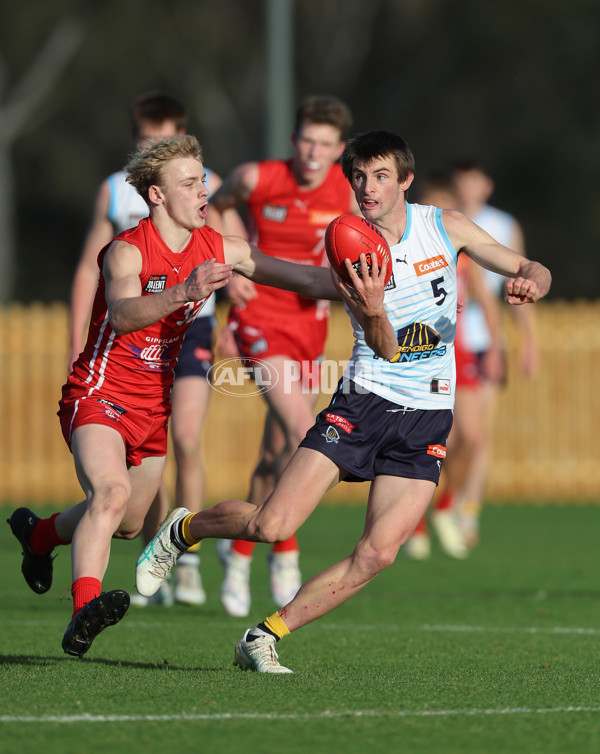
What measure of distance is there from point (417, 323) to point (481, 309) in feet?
19.0

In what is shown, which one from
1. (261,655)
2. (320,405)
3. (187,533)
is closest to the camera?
(261,655)

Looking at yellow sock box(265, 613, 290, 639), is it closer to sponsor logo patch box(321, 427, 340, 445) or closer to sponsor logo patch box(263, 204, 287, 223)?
sponsor logo patch box(321, 427, 340, 445)

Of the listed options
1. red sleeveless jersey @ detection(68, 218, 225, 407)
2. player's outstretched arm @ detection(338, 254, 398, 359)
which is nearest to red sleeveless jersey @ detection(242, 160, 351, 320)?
red sleeveless jersey @ detection(68, 218, 225, 407)

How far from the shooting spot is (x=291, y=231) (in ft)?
27.1

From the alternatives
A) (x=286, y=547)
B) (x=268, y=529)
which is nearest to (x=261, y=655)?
(x=268, y=529)

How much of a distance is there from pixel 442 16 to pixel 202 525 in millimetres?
28678

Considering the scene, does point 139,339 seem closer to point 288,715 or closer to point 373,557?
point 373,557

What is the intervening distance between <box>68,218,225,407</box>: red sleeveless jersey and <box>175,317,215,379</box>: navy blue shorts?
185cm

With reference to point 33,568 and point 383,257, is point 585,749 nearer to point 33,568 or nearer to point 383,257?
point 383,257

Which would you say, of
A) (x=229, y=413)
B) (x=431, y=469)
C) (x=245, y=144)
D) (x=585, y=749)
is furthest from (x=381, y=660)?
(x=245, y=144)

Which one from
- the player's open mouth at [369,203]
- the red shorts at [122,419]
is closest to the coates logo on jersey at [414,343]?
the player's open mouth at [369,203]

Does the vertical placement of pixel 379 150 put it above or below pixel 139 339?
above

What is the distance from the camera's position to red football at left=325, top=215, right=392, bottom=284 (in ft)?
17.7

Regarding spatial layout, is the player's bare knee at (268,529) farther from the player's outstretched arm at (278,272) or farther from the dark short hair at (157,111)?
the dark short hair at (157,111)
